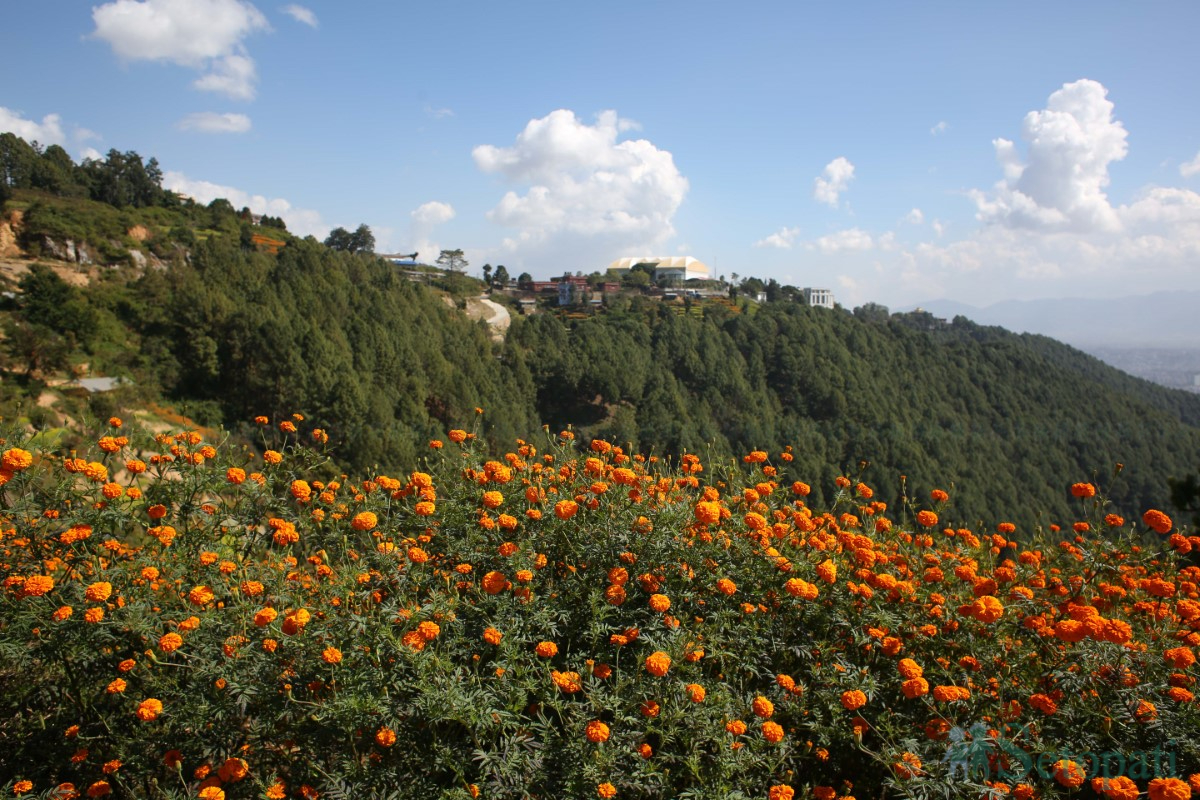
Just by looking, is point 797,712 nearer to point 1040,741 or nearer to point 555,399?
point 1040,741

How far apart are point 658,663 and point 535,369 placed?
149ft

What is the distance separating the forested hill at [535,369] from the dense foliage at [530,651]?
18.8m

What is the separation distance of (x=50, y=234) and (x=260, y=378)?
1631 centimetres

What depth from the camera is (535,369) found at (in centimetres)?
4684

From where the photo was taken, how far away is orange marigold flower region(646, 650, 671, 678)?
6.23 feet

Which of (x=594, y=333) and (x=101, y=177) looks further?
(x=594, y=333)

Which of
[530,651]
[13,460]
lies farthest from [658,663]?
[13,460]

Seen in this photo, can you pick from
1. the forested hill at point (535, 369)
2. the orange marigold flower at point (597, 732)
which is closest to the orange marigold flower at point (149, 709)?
the orange marigold flower at point (597, 732)

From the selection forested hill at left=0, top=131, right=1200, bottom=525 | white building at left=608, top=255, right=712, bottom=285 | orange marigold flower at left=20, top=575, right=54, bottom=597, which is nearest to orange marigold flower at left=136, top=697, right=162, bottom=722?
orange marigold flower at left=20, top=575, right=54, bottom=597

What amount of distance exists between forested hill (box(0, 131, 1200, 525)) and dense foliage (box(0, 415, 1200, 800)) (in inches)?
740

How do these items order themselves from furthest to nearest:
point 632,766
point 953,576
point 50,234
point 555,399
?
point 555,399 < point 50,234 < point 953,576 < point 632,766

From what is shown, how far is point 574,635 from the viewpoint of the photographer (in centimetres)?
243

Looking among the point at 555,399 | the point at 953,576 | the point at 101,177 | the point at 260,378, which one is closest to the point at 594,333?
the point at 555,399

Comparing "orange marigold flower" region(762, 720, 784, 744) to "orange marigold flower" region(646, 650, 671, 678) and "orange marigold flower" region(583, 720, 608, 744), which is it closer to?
"orange marigold flower" region(646, 650, 671, 678)
